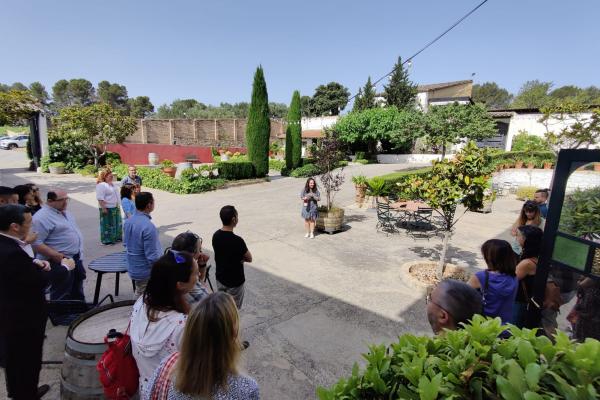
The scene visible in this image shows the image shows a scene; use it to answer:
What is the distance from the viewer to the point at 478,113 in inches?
809

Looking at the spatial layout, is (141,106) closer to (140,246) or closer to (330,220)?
(330,220)

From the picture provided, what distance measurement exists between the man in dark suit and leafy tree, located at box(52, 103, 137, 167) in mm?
16731

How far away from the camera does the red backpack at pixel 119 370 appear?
201 cm

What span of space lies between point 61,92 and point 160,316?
97671 mm

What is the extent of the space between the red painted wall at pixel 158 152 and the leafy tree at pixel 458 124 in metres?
19.4

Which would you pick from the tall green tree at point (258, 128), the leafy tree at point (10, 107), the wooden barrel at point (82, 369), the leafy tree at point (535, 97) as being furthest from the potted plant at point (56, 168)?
the leafy tree at point (535, 97)

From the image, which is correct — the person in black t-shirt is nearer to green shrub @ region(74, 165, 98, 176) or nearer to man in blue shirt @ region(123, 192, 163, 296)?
man in blue shirt @ region(123, 192, 163, 296)

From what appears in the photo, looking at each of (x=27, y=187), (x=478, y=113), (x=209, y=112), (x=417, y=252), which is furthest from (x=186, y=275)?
(x=209, y=112)

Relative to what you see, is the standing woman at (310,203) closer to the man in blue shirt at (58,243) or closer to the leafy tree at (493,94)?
the man in blue shirt at (58,243)

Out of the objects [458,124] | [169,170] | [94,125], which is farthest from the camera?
[458,124]

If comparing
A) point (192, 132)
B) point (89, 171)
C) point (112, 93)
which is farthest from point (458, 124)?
point (112, 93)

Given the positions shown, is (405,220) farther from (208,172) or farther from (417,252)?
(208,172)

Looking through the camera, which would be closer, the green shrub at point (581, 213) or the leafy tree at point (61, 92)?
the green shrub at point (581, 213)

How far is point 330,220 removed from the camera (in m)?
8.40
